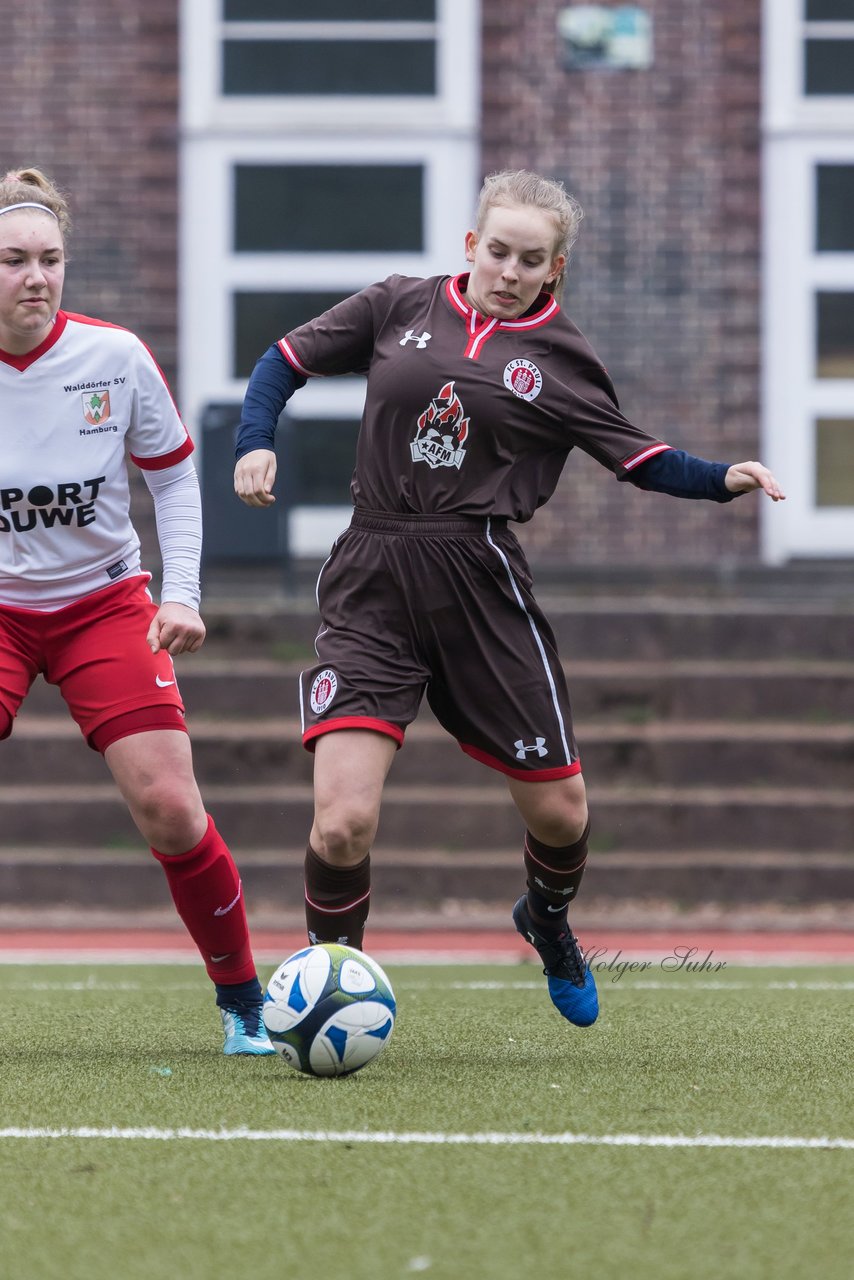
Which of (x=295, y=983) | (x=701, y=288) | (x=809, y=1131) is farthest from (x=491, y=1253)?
(x=701, y=288)

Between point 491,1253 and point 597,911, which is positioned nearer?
point 491,1253

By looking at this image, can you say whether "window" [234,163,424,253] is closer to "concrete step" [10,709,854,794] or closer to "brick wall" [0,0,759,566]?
"brick wall" [0,0,759,566]

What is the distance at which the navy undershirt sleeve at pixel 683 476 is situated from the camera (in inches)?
184

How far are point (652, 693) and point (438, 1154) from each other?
667cm

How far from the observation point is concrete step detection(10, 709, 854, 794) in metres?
9.76

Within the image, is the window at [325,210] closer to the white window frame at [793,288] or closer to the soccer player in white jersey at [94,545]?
the white window frame at [793,288]

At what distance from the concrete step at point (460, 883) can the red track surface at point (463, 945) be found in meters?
0.39

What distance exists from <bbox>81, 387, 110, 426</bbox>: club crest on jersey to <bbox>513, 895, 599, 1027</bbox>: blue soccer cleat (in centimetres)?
178

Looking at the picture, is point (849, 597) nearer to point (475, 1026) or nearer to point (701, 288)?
point (701, 288)

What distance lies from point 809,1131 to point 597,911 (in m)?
5.37

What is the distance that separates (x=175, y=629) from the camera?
448cm

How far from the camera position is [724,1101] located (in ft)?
13.7

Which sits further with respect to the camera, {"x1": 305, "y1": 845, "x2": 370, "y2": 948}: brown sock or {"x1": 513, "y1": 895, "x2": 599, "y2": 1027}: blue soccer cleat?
{"x1": 513, "y1": 895, "x2": 599, "y2": 1027}: blue soccer cleat

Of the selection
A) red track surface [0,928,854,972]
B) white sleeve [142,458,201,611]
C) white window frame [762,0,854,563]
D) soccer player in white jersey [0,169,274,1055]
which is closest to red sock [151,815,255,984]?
soccer player in white jersey [0,169,274,1055]
